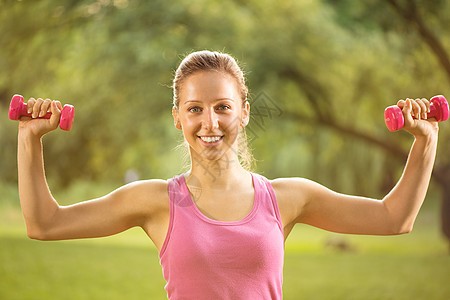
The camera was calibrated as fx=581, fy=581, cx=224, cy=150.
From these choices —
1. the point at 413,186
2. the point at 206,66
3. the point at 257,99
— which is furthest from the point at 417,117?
the point at 257,99

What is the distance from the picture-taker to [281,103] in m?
5.36

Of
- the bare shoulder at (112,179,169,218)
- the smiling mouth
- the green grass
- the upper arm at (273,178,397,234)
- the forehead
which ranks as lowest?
the green grass

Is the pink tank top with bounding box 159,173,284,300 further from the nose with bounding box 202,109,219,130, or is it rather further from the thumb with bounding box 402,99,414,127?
the thumb with bounding box 402,99,414,127

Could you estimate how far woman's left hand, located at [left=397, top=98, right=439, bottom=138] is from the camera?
1287 millimetres

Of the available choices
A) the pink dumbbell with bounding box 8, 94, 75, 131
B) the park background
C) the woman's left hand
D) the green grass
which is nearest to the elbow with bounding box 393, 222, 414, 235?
the woman's left hand

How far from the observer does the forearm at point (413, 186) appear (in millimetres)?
1346

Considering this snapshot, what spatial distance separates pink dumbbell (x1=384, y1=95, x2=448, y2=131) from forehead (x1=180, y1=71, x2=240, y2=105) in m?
0.35

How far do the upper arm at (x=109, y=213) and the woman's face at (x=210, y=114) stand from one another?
0.13 meters

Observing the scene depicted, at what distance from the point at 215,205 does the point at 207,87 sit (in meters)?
0.27

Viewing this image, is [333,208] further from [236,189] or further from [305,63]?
[305,63]

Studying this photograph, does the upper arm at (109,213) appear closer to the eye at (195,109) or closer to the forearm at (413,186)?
the eye at (195,109)

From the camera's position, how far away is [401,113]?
1271 mm

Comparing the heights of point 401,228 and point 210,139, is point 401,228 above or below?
below

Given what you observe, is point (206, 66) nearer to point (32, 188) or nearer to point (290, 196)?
point (290, 196)
